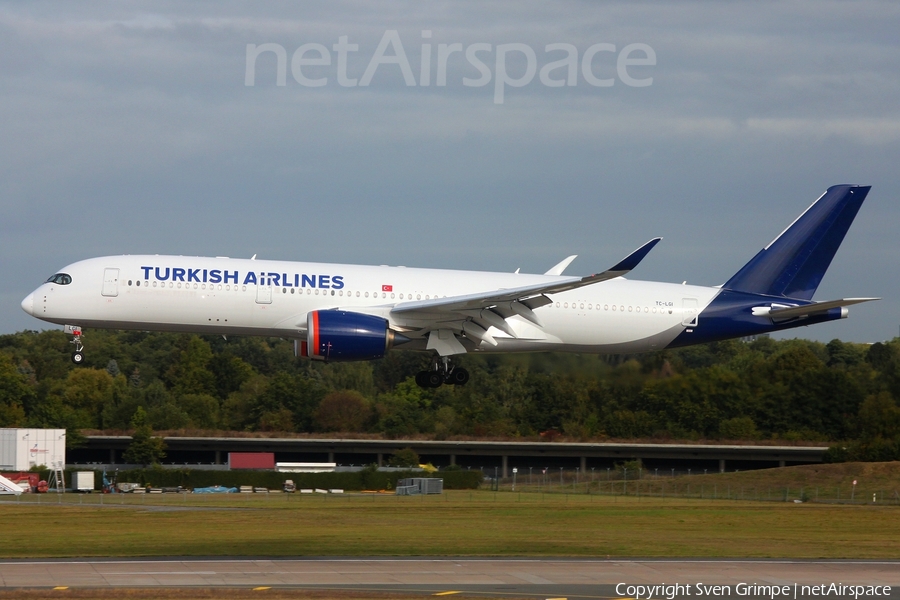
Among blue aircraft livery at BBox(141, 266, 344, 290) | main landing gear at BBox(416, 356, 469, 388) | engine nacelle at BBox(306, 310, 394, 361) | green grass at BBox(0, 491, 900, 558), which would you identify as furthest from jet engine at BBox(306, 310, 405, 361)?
green grass at BBox(0, 491, 900, 558)

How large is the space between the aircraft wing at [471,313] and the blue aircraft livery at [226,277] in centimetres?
348

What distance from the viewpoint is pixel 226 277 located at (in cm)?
4109

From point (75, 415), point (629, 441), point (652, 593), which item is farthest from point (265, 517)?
point (75, 415)

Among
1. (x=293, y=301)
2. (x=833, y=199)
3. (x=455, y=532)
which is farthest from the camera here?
(x=833, y=199)

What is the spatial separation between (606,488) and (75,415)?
59.7 m

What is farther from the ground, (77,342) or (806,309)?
(806,309)

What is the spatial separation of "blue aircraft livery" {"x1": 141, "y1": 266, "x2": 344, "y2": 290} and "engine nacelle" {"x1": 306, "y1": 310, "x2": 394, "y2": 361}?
1.56 metres

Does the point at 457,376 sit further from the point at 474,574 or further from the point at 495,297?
the point at 474,574

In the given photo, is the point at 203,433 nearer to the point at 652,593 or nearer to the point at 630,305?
the point at 630,305

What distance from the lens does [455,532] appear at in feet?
145

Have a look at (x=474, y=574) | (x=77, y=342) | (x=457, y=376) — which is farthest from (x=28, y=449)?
(x=474, y=574)

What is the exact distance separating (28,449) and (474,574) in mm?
64553

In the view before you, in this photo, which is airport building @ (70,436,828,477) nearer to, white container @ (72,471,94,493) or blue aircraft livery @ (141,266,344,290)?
white container @ (72,471,94,493)

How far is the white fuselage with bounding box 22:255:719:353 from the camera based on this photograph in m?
41.0
